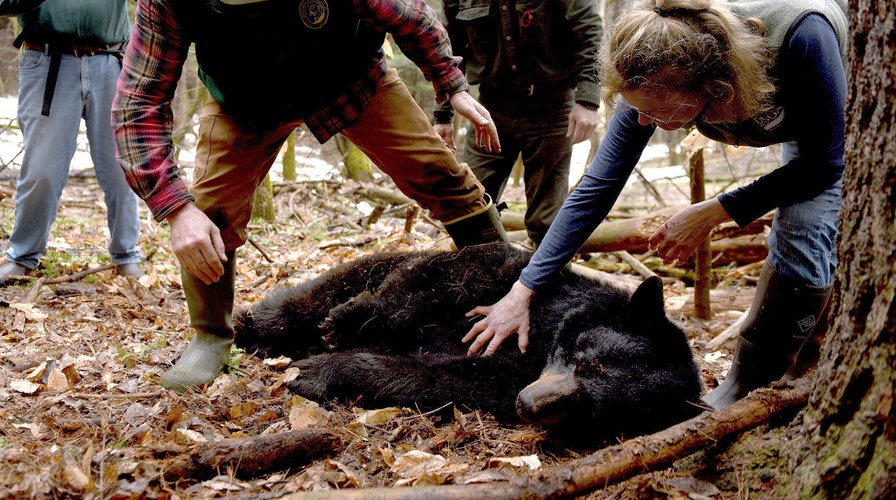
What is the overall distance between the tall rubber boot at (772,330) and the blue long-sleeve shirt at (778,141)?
0.53 metres

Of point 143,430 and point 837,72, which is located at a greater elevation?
point 837,72

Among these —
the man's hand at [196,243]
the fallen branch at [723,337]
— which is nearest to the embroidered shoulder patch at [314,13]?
the man's hand at [196,243]

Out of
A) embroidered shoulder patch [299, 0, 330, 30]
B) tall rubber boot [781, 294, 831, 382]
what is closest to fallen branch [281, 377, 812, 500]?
tall rubber boot [781, 294, 831, 382]

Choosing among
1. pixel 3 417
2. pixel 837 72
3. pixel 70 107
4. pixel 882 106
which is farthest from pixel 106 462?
pixel 70 107

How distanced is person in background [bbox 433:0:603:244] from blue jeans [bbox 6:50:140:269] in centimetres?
277

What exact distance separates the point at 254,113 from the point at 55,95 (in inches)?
102

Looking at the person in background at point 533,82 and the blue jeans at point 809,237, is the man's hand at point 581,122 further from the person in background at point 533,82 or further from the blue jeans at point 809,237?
the blue jeans at point 809,237

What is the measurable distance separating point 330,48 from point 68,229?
5.72 meters

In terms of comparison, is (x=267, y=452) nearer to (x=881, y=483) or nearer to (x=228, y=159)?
(x=228, y=159)

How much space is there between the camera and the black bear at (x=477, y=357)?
9.18ft

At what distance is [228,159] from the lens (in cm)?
333

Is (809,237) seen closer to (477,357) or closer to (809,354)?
(809,354)

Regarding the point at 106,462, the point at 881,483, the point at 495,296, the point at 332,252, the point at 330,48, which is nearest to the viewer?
the point at 881,483

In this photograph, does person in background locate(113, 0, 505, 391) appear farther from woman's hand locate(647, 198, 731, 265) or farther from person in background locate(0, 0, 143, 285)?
person in background locate(0, 0, 143, 285)
